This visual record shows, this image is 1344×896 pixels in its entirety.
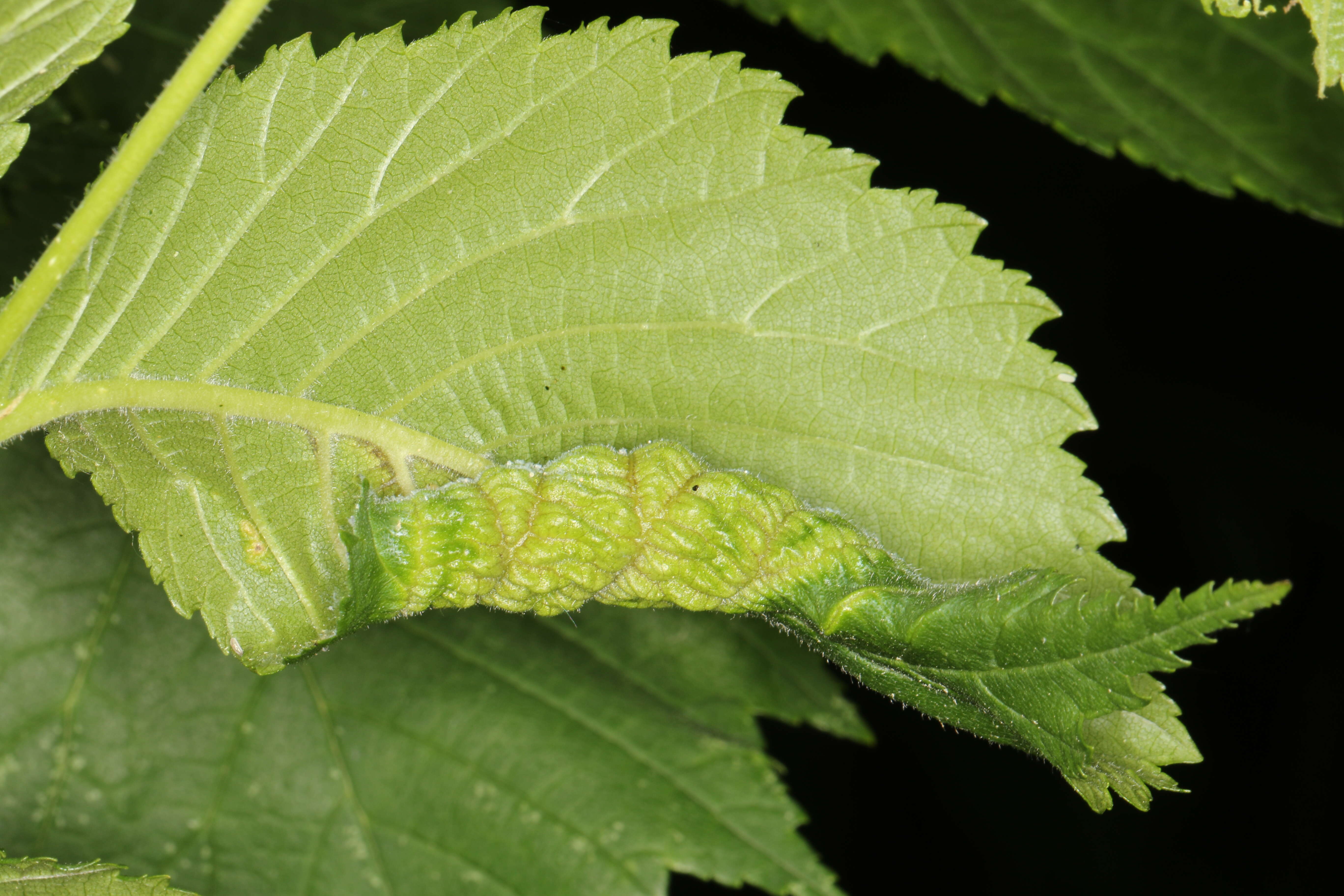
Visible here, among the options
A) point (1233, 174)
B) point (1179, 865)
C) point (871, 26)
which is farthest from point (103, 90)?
point (1179, 865)

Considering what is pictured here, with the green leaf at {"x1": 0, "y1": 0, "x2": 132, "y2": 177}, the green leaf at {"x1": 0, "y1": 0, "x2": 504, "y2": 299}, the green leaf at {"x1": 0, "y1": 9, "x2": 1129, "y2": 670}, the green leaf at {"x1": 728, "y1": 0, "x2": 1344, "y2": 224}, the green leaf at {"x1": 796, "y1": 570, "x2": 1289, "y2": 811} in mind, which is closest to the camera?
the green leaf at {"x1": 796, "y1": 570, "x2": 1289, "y2": 811}

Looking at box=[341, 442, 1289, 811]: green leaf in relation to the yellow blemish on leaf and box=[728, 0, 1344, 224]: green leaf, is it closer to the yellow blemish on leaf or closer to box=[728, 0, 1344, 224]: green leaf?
the yellow blemish on leaf

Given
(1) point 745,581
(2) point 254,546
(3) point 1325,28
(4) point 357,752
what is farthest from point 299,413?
(3) point 1325,28

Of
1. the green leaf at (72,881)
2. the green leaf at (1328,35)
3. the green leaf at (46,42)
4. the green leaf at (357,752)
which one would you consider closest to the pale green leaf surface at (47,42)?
the green leaf at (46,42)

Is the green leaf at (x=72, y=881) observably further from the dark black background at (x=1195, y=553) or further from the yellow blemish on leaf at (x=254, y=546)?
the dark black background at (x=1195, y=553)

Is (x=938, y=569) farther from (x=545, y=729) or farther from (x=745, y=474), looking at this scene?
(x=545, y=729)

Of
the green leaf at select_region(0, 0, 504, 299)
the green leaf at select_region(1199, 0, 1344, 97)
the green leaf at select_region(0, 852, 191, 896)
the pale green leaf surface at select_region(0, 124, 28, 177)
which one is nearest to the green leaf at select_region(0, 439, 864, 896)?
the green leaf at select_region(0, 0, 504, 299)
